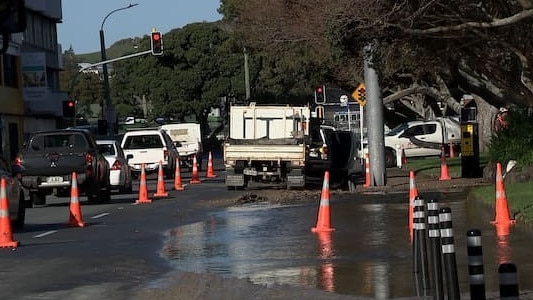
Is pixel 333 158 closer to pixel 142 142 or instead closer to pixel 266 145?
pixel 266 145

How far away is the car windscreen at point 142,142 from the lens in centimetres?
3947

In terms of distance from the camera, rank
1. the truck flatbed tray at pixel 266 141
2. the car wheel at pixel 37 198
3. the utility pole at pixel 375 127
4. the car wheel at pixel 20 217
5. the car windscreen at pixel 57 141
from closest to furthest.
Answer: the car wheel at pixel 20 217 → the car windscreen at pixel 57 141 → the car wheel at pixel 37 198 → the utility pole at pixel 375 127 → the truck flatbed tray at pixel 266 141

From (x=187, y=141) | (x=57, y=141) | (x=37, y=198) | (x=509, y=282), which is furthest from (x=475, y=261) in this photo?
(x=187, y=141)

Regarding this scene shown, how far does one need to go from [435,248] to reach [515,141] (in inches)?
696

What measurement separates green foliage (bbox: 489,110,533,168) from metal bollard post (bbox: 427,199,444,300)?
15.3 meters

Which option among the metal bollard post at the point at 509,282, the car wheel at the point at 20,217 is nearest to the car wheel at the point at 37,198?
the car wheel at the point at 20,217

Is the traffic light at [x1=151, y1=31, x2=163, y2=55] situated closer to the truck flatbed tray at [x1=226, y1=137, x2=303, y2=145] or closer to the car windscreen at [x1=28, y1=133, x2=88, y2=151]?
the truck flatbed tray at [x1=226, y1=137, x2=303, y2=145]

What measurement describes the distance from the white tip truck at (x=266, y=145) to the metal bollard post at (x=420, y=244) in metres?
17.6

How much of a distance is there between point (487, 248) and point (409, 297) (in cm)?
360

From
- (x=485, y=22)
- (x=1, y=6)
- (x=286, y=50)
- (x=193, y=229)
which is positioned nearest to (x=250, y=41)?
(x=286, y=50)

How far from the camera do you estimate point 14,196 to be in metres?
20.0

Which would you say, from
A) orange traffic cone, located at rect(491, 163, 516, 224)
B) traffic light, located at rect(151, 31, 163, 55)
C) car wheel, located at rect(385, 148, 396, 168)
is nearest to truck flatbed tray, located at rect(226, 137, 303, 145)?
orange traffic cone, located at rect(491, 163, 516, 224)

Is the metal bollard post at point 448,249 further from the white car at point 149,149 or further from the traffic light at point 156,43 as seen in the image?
the traffic light at point 156,43

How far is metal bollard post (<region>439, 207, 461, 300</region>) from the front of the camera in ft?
29.5
